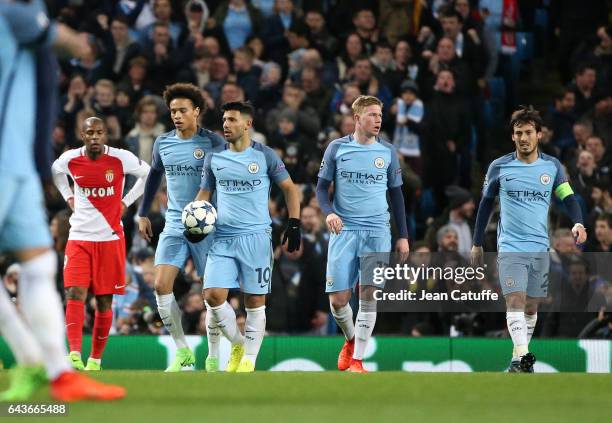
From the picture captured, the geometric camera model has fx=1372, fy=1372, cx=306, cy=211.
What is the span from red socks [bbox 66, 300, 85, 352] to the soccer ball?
1.61m

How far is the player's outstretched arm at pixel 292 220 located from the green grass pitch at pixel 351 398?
133 cm

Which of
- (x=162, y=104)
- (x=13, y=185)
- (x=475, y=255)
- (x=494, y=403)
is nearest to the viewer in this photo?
(x=13, y=185)

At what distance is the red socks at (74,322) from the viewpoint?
1271 centimetres

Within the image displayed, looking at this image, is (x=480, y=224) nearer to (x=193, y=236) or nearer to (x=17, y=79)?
(x=193, y=236)

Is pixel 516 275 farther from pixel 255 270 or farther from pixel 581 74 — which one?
pixel 581 74

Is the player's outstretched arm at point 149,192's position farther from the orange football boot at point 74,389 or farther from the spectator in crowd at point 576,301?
the orange football boot at point 74,389

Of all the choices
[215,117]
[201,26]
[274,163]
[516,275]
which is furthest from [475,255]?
[201,26]

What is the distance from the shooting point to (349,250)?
12.7 m

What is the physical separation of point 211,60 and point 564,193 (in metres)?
7.14

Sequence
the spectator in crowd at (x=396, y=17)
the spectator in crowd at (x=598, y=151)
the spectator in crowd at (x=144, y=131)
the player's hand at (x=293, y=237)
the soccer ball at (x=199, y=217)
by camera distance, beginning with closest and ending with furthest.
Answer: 1. the soccer ball at (x=199, y=217)
2. the player's hand at (x=293, y=237)
3. the spectator in crowd at (x=598, y=151)
4. the spectator in crowd at (x=144, y=131)
5. the spectator in crowd at (x=396, y=17)

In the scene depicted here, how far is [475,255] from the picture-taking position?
13.0 metres

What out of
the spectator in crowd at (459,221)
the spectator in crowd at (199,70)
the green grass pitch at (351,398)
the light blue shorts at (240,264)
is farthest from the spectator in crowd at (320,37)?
the green grass pitch at (351,398)

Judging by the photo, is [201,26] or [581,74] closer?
[581,74]

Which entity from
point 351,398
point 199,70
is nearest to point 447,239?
point 199,70
